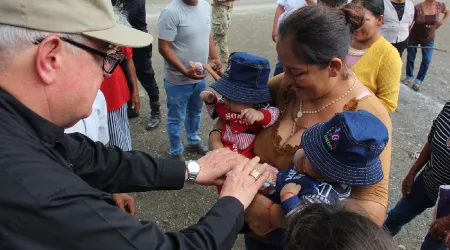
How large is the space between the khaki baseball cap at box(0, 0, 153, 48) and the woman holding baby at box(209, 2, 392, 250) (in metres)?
0.79

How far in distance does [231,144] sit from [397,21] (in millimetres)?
4059

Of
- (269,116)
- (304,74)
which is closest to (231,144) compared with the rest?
(269,116)

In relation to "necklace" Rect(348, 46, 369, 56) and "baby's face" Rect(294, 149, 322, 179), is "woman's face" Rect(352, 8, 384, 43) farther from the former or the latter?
"baby's face" Rect(294, 149, 322, 179)

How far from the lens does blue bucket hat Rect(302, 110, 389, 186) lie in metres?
1.46

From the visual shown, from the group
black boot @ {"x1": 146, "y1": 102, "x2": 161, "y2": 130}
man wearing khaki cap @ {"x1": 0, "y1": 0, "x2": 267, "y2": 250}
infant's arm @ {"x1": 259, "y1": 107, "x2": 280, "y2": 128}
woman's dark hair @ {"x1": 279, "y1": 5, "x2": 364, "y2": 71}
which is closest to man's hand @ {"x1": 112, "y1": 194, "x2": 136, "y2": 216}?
infant's arm @ {"x1": 259, "y1": 107, "x2": 280, "y2": 128}

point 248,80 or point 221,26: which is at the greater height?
point 248,80

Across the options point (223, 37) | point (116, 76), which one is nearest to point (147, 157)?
point (116, 76)

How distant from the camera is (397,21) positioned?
16.7 feet

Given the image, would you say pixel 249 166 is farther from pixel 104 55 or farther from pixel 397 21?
pixel 397 21

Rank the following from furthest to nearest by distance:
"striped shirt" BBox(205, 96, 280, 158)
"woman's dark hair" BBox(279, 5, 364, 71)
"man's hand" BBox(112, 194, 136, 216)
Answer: "man's hand" BBox(112, 194, 136, 216) → "striped shirt" BBox(205, 96, 280, 158) → "woman's dark hair" BBox(279, 5, 364, 71)

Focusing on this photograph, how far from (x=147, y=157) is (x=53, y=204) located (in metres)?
0.86

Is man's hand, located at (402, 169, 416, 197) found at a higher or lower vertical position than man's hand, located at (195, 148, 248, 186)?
lower

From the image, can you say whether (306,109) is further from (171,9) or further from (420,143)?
(420,143)

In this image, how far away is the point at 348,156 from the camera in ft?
4.91
